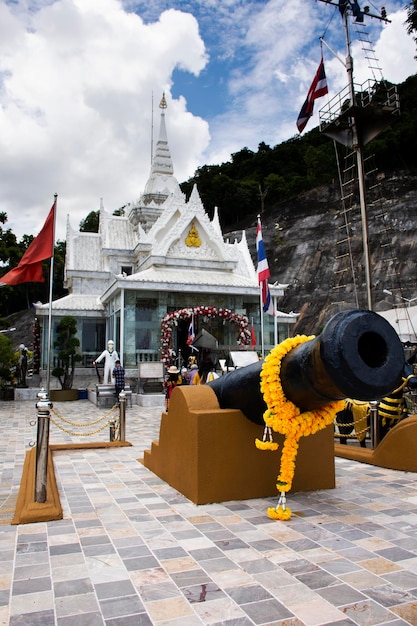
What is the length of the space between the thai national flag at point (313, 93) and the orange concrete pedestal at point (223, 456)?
1025cm

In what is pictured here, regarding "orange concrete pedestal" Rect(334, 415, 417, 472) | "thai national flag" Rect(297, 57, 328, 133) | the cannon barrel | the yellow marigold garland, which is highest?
"thai national flag" Rect(297, 57, 328, 133)

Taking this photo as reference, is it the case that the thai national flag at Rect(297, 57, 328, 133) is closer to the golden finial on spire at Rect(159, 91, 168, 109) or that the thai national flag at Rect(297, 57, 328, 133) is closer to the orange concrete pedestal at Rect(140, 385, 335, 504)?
the orange concrete pedestal at Rect(140, 385, 335, 504)

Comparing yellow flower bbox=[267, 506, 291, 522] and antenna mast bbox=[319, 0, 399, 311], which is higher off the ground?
antenna mast bbox=[319, 0, 399, 311]

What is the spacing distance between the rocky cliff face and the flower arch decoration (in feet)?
49.7

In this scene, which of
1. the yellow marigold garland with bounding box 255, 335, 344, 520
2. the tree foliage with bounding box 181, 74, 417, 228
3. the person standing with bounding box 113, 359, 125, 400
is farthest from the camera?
the tree foliage with bounding box 181, 74, 417, 228

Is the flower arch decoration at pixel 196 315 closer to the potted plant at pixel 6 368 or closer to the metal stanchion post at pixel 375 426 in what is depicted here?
the potted plant at pixel 6 368

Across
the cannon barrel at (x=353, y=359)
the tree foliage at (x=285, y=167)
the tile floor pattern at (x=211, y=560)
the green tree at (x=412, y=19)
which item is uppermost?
the tree foliage at (x=285, y=167)

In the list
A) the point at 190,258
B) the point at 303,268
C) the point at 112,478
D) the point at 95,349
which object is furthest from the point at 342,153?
the point at 112,478

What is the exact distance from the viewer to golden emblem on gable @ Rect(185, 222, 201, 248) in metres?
22.0

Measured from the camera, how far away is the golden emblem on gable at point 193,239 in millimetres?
21973

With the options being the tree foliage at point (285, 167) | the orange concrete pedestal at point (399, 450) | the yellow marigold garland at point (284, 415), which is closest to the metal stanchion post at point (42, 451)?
the yellow marigold garland at point (284, 415)

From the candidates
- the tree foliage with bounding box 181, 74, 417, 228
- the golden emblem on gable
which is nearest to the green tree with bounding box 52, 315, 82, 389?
the golden emblem on gable

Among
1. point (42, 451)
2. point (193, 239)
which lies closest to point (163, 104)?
point (193, 239)

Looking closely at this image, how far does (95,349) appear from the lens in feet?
73.1
